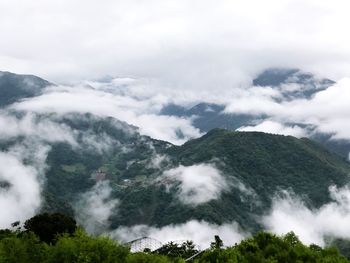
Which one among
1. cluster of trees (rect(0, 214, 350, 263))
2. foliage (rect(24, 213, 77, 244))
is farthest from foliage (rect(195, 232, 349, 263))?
foliage (rect(24, 213, 77, 244))

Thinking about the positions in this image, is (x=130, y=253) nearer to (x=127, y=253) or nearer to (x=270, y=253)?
(x=127, y=253)

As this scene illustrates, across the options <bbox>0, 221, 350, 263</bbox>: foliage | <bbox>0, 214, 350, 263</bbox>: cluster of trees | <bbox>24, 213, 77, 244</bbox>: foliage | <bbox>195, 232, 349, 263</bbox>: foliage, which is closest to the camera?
<bbox>0, 221, 350, 263</bbox>: foliage

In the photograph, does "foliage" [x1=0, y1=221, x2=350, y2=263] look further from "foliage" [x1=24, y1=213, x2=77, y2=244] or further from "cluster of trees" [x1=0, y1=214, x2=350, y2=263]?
"foliage" [x1=24, y1=213, x2=77, y2=244]

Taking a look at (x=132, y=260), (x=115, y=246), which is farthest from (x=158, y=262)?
Result: (x=115, y=246)

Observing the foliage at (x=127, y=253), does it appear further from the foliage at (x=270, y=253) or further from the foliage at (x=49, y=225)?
the foliage at (x=49, y=225)

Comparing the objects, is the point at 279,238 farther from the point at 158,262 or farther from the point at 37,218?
the point at 37,218

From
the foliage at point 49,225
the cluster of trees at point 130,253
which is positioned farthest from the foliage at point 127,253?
the foliage at point 49,225

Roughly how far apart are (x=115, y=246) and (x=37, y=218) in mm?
89958

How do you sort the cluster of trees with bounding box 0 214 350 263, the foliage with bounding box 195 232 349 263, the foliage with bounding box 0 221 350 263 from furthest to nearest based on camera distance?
1. the foliage with bounding box 195 232 349 263
2. the cluster of trees with bounding box 0 214 350 263
3. the foliage with bounding box 0 221 350 263

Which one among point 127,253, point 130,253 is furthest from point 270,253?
point 127,253

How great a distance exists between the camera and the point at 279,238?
94.4 metres

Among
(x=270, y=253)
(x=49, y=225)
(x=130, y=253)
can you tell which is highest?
(x=130, y=253)

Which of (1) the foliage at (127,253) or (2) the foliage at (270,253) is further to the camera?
(2) the foliage at (270,253)

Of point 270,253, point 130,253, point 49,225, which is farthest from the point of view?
point 49,225
